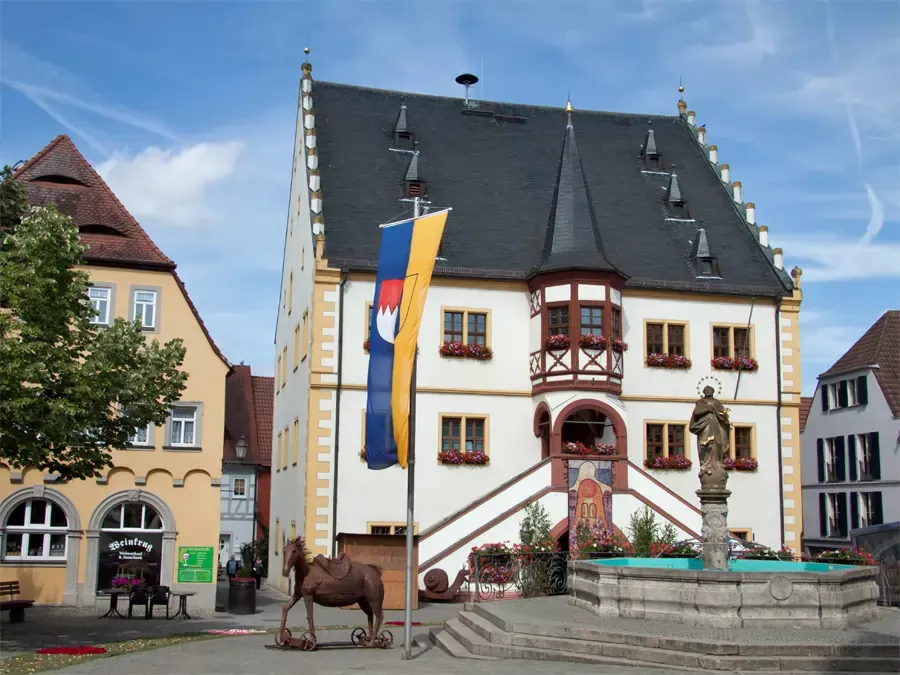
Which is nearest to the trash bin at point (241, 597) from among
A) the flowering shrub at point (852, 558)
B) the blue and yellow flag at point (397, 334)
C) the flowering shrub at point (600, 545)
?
the flowering shrub at point (600, 545)

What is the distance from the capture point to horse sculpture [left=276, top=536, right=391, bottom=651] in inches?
631

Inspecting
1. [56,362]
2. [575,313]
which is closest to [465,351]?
[575,313]

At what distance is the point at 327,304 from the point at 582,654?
17185 millimetres

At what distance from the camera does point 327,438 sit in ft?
96.3

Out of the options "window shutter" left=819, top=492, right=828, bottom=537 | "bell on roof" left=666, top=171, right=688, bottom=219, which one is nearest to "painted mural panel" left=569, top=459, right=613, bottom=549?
"bell on roof" left=666, top=171, right=688, bottom=219

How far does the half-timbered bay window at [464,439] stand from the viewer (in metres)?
29.9

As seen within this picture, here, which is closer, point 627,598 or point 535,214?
point 627,598

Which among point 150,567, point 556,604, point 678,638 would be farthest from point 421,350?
point 678,638

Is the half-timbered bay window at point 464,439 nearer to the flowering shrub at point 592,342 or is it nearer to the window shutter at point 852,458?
the flowering shrub at point 592,342

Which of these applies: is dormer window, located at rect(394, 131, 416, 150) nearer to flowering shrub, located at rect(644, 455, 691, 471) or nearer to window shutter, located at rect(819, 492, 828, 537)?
flowering shrub, located at rect(644, 455, 691, 471)

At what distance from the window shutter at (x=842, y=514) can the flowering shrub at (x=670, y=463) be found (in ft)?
65.1

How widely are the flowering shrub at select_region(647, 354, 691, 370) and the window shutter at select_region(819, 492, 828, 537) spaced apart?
21.3m

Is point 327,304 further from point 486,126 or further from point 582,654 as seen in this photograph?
point 582,654

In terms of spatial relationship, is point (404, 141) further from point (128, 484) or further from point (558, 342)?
point (128, 484)
